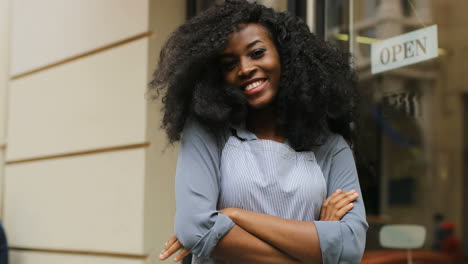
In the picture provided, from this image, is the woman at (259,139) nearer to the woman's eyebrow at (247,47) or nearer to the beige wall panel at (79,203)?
the woman's eyebrow at (247,47)

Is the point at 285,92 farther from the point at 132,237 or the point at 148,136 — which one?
the point at 132,237

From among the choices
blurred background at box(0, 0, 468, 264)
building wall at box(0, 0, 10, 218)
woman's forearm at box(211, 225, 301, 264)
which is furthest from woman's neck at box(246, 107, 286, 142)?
building wall at box(0, 0, 10, 218)

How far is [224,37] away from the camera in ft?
8.03

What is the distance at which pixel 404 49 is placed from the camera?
385cm

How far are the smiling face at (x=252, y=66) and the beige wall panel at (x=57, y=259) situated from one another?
2.57 metres

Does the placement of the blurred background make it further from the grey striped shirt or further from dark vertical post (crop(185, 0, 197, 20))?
the grey striped shirt

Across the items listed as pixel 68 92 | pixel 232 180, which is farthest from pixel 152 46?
pixel 232 180

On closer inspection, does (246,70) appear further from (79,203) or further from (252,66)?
(79,203)

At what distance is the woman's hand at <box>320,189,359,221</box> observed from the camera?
7.68ft

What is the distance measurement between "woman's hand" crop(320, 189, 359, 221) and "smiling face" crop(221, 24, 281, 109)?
446 millimetres

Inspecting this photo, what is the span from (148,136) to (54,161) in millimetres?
1451

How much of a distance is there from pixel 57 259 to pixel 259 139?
3.69 m

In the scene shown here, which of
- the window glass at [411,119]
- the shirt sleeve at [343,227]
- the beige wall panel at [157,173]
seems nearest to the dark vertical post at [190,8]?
the beige wall panel at [157,173]

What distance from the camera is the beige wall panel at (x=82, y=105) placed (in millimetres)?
4859
